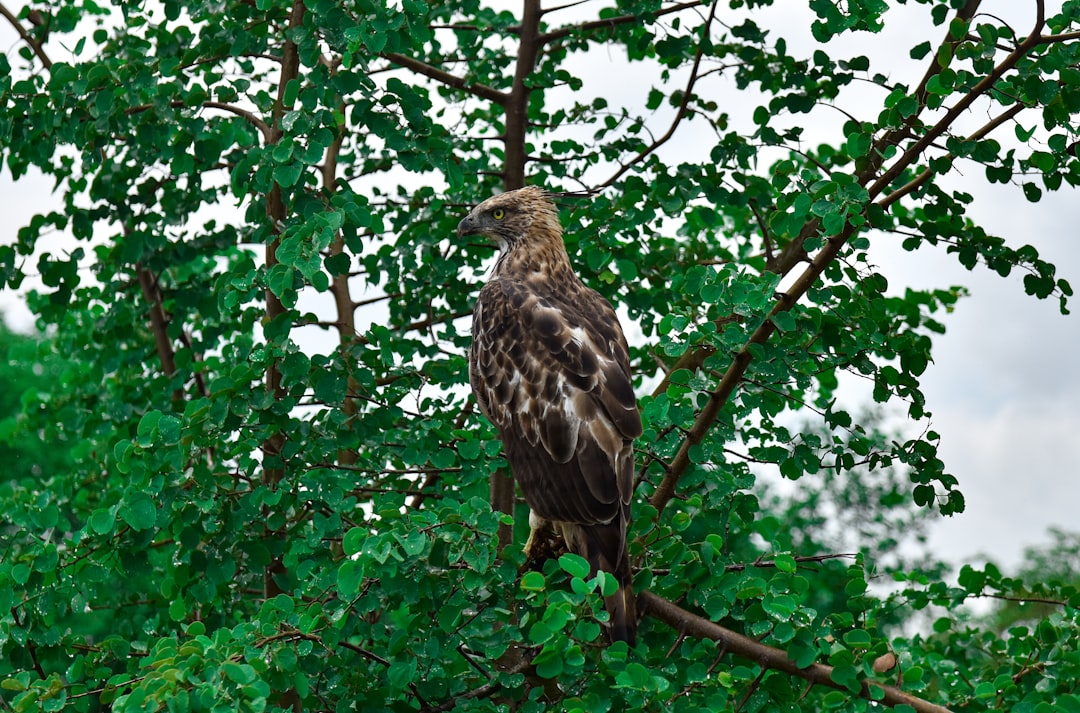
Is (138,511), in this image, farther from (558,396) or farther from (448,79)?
(448,79)

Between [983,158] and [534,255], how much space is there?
2088 mm

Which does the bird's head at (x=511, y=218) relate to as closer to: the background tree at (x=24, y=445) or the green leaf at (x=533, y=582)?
the green leaf at (x=533, y=582)

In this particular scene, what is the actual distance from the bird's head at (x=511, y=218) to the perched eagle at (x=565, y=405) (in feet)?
1.13

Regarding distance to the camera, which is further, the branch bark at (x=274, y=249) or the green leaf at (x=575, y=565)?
the branch bark at (x=274, y=249)

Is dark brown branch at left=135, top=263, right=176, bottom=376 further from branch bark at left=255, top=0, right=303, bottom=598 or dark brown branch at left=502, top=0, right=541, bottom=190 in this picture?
dark brown branch at left=502, top=0, right=541, bottom=190

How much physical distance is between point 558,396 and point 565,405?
0.20 feet

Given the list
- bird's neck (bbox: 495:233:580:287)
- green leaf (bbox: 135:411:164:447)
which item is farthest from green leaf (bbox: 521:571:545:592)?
bird's neck (bbox: 495:233:580:287)

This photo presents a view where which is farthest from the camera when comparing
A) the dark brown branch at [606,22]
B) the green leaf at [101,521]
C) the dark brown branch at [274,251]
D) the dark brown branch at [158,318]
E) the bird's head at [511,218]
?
the dark brown branch at [158,318]

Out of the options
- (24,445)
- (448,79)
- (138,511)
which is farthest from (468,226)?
(24,445)

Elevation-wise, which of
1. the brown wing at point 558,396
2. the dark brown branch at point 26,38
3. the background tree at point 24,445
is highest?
the background tree at point 24,445

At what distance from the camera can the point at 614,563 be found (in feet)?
14.4

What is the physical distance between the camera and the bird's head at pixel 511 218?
6.11 meters

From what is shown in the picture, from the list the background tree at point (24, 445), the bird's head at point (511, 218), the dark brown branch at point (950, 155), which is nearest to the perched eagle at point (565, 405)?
the bird's head at point (511, 218)

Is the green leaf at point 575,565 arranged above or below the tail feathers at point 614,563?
below
